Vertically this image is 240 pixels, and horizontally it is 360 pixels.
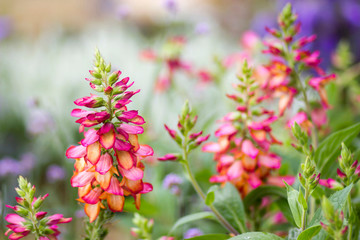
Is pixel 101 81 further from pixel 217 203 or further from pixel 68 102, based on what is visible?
pixel 68 102

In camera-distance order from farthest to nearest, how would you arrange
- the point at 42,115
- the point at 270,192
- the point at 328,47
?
1. the point at 328,47
2. the point at 42,115
3. the point at 270,192

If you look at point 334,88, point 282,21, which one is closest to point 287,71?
point 282,21

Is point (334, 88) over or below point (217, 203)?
over

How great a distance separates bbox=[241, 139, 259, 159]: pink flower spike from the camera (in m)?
0.57

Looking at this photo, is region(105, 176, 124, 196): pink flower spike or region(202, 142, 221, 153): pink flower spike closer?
region(105, 176, 124, 196): pink flower spike

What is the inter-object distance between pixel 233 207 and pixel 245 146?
0.09 metres

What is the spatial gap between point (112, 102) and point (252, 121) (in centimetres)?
23

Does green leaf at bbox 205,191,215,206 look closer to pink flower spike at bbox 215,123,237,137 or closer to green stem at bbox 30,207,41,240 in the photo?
pink flower spike at bbox 215,123,237,137

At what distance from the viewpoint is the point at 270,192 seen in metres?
0.60

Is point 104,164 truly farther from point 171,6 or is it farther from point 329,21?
point 329,21

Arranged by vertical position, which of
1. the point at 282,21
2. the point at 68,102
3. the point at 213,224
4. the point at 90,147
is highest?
the point at 68,102

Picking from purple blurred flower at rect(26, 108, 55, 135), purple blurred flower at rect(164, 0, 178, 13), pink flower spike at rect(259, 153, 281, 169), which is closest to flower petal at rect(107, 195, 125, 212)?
pink flower spike at rect(259, 153, 281, 169)

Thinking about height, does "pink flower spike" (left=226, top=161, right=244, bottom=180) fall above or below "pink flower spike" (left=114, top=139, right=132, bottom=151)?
below

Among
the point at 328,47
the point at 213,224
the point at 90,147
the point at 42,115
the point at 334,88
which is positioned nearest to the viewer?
the point at 90,147
